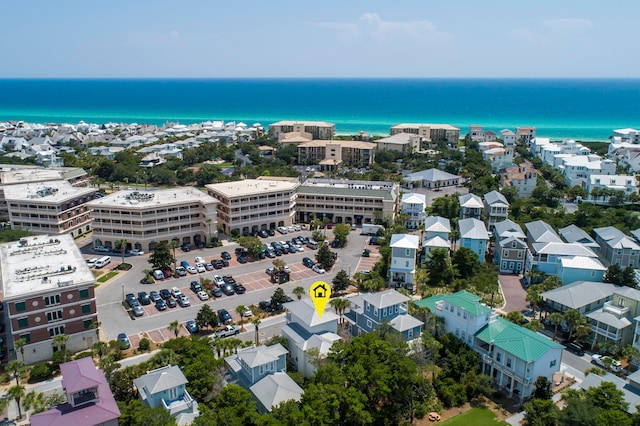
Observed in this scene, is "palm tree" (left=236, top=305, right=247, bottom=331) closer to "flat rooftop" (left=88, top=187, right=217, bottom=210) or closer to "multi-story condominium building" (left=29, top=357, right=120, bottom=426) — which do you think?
"multi-story condominium building" (left=29, top=357, right=120, bottom=426)

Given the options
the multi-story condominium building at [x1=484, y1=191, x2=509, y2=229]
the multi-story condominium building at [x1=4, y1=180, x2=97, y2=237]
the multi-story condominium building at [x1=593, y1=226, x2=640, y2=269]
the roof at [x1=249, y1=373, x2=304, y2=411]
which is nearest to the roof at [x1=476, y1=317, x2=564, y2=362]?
the roof at [x1=249, y1=373, x2=304, y2=411]

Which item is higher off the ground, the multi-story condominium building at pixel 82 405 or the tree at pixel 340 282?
the multi-story condominium building at pixel 82 405

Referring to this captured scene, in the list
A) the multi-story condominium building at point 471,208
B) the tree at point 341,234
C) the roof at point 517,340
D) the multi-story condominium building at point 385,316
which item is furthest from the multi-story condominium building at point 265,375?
the multi-story condominium building at point 471,208

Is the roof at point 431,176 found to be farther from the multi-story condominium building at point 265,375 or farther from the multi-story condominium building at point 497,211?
the multi-story condominium building at point 265,375

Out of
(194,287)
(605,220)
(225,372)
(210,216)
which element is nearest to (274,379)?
(225,372)

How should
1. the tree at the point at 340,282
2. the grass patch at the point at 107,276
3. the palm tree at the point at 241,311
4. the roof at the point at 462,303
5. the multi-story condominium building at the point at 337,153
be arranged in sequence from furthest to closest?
1. the multi-story condominium building at the point at 337,153
2. the grass patch at the point at 107,276
3. the tree at the point at 340,282
4. the palm tree at the point at 241,311
5. the roof at the point at 462,303

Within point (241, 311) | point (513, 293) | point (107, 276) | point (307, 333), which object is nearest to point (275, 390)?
point (307, 333)
